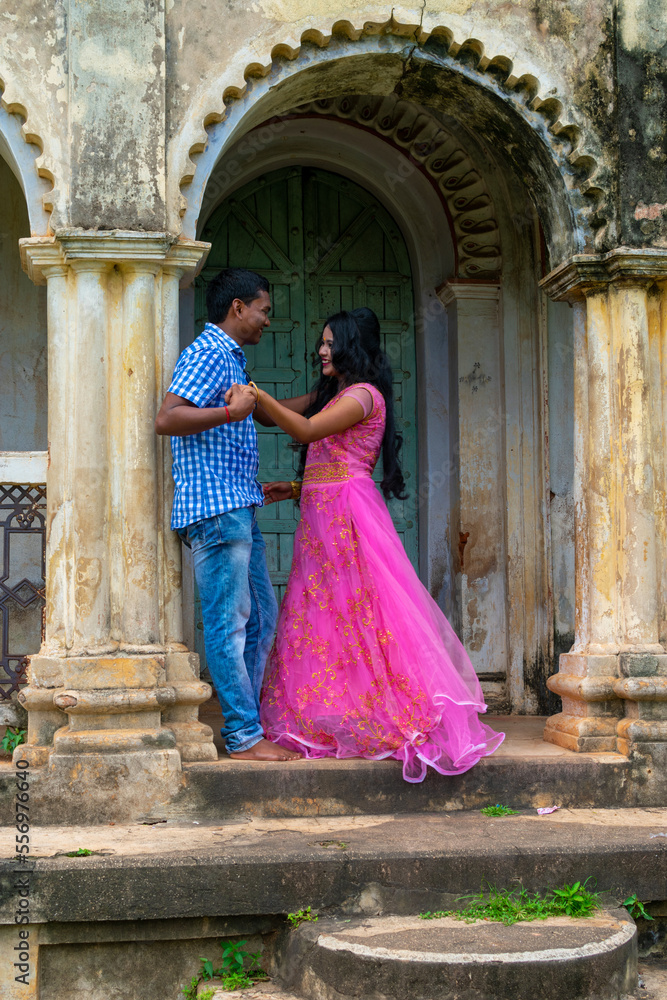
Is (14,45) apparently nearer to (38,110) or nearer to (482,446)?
(38,110)

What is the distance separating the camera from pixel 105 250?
4.37 metres

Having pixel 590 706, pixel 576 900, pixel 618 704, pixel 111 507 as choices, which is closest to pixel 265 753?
pixel 111 507

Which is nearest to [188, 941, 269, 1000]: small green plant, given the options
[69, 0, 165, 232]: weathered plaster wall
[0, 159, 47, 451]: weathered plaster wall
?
[69, 0, 165, 232]: weathered plaster wall

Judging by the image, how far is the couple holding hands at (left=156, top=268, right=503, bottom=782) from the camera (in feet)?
14.3

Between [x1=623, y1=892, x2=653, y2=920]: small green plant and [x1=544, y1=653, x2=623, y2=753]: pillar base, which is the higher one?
[x1=544, y1=653, x2=623, y2=753]: pillar base

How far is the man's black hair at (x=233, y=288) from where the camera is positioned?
15.1 ft

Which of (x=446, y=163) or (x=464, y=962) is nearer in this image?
(x=464, y=962)

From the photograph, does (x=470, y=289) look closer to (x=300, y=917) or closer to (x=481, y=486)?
(x=481, y=486)

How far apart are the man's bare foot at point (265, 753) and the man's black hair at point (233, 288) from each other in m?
1.90

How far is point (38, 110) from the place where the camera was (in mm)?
4402

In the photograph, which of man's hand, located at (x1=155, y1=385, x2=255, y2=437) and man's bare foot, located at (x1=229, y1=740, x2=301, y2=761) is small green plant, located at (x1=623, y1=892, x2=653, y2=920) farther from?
man's hand, located at (x1=155, y1=385, x2=255, y2=437)

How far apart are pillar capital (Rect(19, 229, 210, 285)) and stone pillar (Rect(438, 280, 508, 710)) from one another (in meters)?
2.41

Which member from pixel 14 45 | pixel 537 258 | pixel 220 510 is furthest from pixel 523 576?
pixel 14 45

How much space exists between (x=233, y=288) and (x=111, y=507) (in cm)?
112
